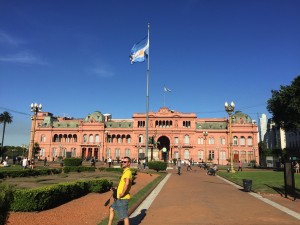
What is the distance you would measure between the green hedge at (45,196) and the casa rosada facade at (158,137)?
6151cm

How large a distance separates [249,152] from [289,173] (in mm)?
65893

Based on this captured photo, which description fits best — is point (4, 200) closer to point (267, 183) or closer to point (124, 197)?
point (124, 197)

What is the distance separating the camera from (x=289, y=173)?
15352 millimetres

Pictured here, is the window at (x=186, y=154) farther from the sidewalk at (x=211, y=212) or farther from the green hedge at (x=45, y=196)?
the green hedge at (x=45, y=196)

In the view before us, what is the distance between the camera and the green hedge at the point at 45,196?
402 inches

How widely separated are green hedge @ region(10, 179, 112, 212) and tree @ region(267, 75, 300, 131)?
3515 centimetres

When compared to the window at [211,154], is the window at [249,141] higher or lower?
higher

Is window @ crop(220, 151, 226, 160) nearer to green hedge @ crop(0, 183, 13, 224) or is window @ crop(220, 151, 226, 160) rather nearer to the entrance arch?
the entrance arch

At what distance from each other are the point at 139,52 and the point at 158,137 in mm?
43803

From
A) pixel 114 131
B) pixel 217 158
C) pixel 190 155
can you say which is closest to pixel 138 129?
pixel 114 131

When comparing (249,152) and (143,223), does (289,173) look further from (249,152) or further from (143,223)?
(249,152)

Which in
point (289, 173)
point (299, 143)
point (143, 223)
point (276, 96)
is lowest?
point (143, 223)

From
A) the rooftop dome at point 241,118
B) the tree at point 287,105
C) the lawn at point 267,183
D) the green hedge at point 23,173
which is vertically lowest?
the lawn at point 267,183

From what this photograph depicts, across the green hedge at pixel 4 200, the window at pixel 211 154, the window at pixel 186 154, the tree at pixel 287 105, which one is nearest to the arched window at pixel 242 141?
the window at pixel 211 154
